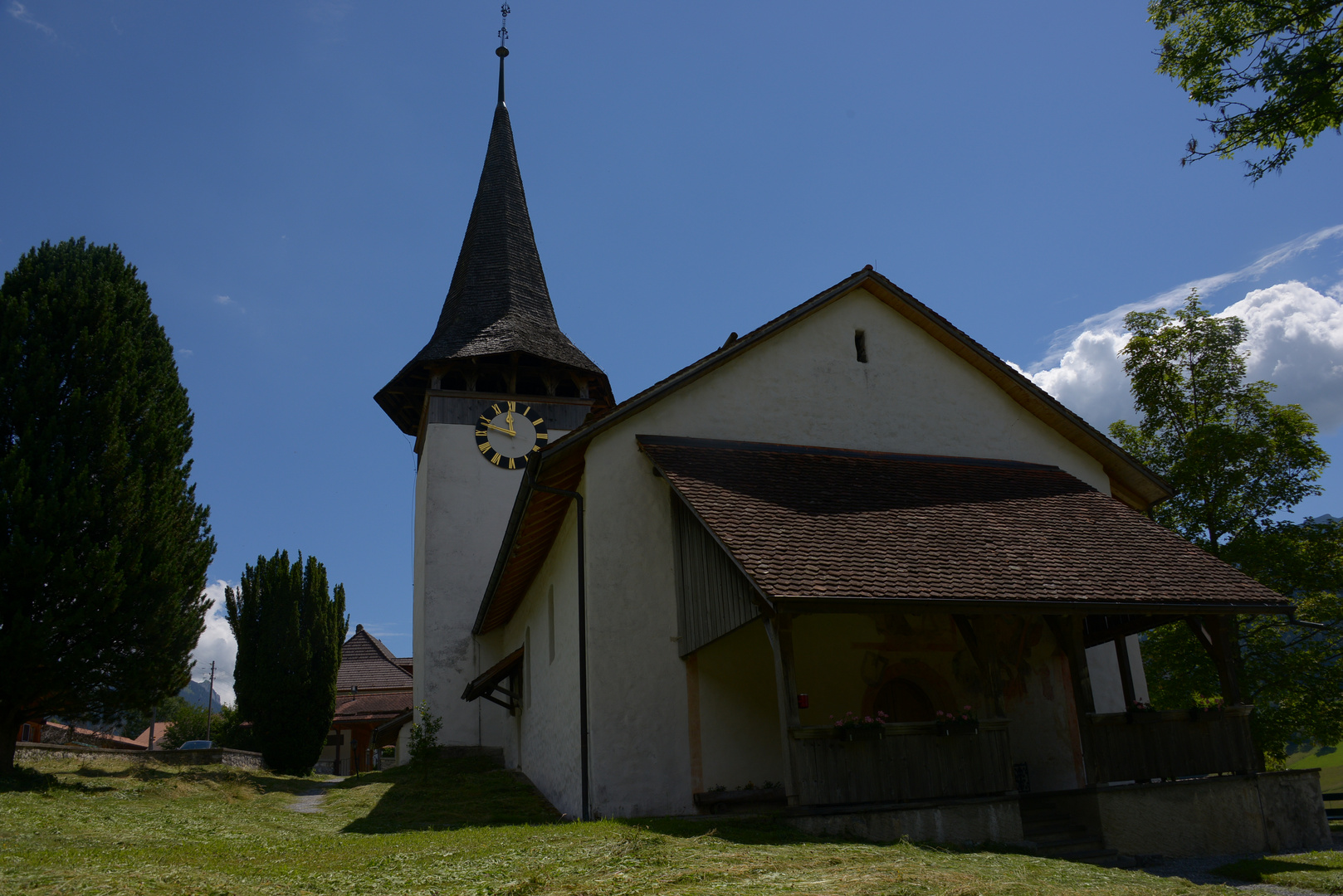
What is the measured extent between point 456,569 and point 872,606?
16.0 m

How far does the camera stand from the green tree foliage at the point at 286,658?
26.5 m

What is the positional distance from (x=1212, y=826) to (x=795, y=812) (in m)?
5.60

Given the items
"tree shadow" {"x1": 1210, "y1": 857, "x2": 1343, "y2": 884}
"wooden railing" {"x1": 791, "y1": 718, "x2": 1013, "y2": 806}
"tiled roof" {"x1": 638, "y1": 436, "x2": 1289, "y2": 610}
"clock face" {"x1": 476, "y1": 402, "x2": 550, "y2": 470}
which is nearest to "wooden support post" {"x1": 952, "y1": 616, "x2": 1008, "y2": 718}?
"wooden railing" {"x1": 791, "y1": 718, "x2": 1013, "y2": 806}

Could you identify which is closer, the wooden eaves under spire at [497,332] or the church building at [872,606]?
the church building at [872,606]

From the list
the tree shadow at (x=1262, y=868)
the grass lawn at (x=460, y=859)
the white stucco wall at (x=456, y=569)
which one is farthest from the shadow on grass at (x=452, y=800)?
the tree shadow at (x=1262, y=868)

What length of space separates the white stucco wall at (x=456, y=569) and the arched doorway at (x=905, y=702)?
1233cm

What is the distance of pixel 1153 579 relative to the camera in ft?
38.2

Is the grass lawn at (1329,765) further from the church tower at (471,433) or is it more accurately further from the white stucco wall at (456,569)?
the white stucco wall at (456,569)

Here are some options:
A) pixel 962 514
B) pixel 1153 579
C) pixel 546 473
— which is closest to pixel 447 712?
pixel 546 473

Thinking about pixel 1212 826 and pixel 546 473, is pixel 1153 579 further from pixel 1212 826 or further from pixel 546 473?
pixel 546 473

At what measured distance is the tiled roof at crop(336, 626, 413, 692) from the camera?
42.6 meters

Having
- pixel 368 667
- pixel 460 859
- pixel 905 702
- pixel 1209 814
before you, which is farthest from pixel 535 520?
pixel 368 667

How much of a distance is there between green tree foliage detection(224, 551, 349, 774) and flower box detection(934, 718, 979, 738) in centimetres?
2171

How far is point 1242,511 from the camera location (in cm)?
2045
